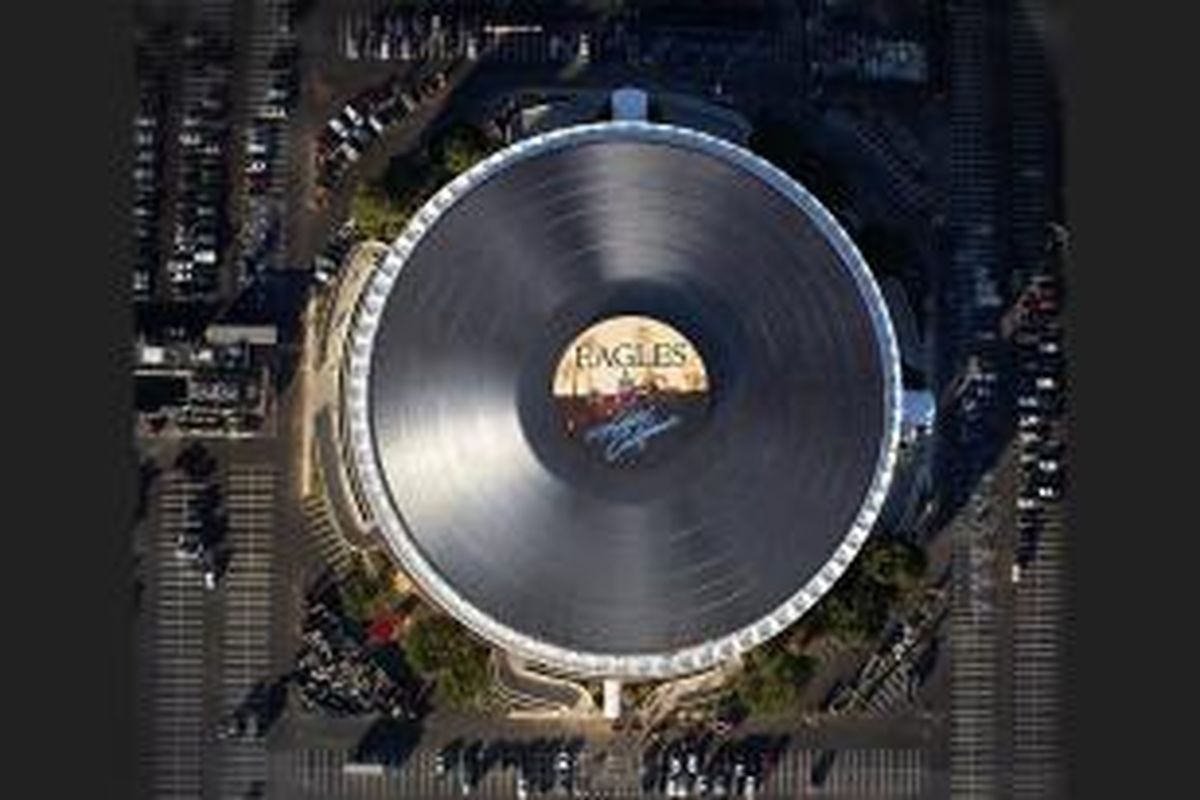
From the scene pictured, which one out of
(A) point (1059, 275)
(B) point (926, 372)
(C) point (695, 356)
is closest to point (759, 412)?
(C) point (695, 356)

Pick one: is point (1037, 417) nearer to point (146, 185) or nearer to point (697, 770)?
point (697, 770)

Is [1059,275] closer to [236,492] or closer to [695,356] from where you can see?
[695,356]

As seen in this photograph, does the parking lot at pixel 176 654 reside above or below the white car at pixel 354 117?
below

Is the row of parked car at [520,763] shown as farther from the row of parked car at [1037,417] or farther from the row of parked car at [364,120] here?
the row of parked car at [364,120]

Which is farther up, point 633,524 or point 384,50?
point 384,50

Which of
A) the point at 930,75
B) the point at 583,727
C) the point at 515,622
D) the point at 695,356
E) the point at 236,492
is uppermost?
the point at 930,75
